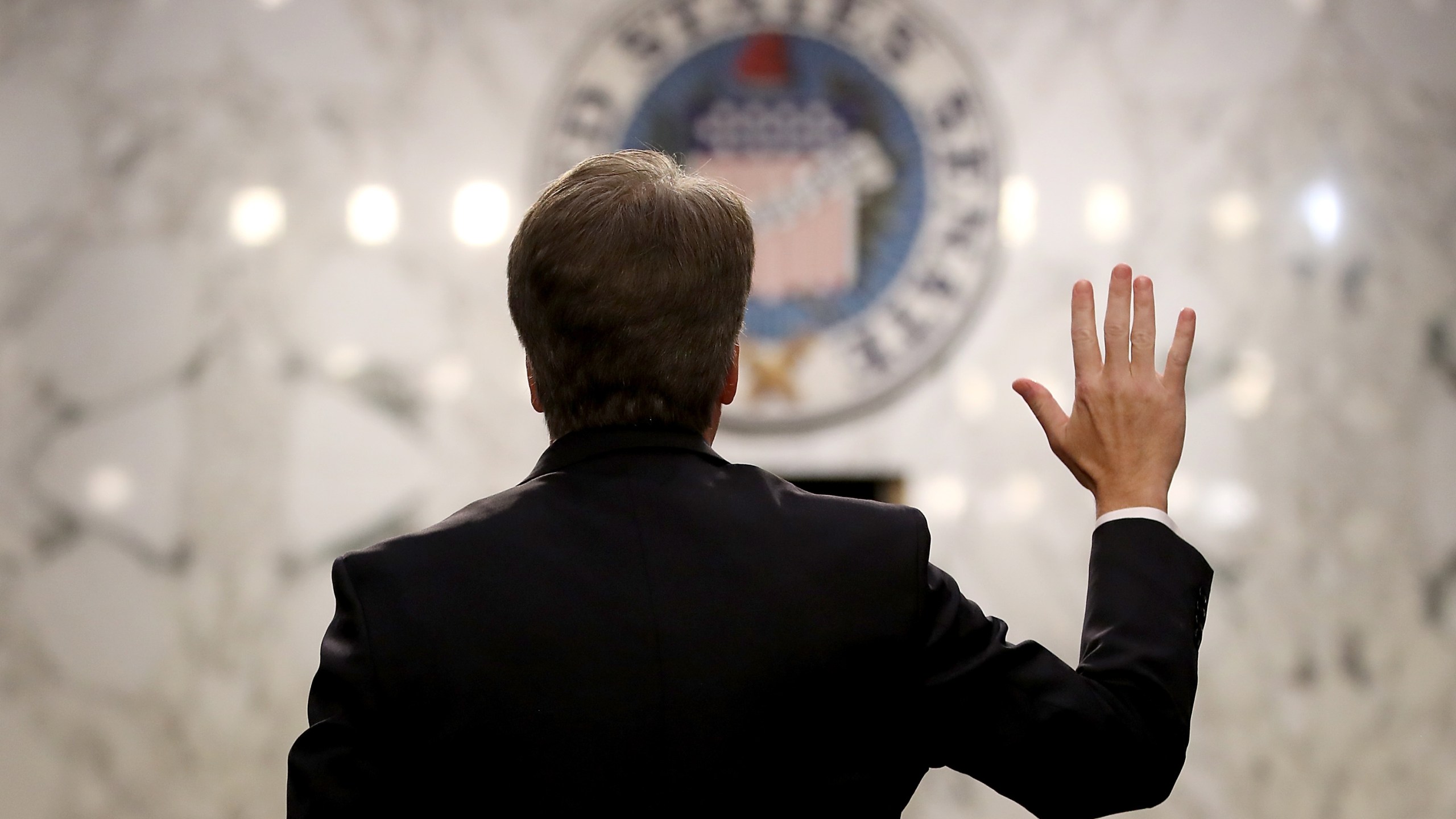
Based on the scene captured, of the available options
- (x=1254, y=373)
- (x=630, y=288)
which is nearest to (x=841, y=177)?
(x=1254, y=373)

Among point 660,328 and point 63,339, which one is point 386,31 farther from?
point 660,328

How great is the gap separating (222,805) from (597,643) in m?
2.02

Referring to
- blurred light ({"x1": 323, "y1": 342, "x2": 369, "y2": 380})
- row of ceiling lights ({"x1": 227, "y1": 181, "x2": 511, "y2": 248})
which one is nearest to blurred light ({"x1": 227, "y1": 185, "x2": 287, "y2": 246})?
row of ceiling lights ({"x1": 227, "y1": 181, "x2": 511, "y2": 248})

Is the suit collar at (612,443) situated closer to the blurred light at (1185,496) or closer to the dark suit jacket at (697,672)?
the dark suit jacket at (697,672)

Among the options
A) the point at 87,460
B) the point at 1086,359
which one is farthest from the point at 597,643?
the point at 87,460

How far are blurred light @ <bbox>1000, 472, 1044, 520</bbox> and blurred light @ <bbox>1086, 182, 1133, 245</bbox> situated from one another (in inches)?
20.1

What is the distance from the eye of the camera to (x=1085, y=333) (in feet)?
3.14

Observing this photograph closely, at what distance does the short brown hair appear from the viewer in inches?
34.3

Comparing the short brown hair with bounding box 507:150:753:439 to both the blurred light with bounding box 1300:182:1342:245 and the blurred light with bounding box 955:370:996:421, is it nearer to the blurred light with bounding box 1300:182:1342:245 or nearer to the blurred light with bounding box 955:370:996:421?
the blurred light with bounding box 955:370:996:421

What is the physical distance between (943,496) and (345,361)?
1265mm

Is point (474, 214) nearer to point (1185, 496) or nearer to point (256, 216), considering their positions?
point (256, 216)

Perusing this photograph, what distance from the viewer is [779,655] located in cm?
82

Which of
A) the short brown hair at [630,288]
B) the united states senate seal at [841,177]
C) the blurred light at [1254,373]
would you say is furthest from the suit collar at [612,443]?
the blurred light at [1254,373]

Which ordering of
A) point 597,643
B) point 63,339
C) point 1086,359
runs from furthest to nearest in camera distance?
point 63,339
point 1086,359
point 597,643
